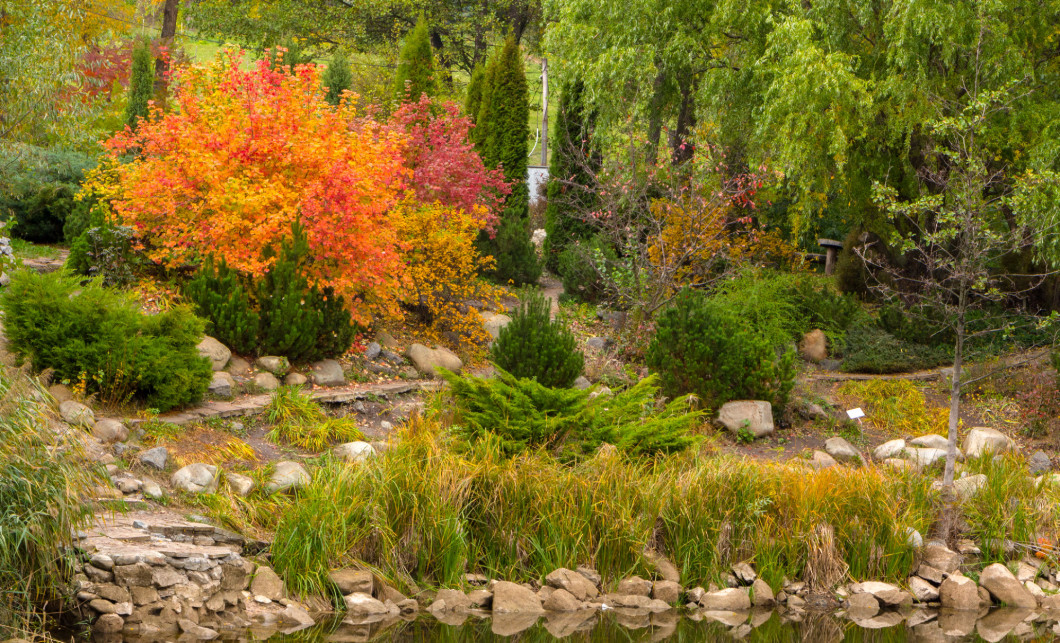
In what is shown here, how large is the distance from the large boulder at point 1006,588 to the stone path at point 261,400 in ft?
17.9

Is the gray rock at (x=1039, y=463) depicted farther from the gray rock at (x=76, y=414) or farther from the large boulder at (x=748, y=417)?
the gray rock at (x=76, y=414)

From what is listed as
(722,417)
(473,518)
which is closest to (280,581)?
(473,518)

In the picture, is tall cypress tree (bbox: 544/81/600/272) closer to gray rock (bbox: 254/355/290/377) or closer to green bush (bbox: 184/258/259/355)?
gray rock (bbox: 254/355/290/377)

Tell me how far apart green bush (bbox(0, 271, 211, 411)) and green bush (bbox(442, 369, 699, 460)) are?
7.65ft

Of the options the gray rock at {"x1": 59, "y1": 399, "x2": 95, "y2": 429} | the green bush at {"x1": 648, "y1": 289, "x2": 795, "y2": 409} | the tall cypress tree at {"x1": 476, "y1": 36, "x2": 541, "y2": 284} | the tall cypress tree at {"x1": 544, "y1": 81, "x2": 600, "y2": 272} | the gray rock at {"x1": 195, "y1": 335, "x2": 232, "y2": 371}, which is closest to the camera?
the gray rock at {"x1": 59, "y1": 399, "x2": 95, "y2": 429}

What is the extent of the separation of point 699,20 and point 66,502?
481 inches

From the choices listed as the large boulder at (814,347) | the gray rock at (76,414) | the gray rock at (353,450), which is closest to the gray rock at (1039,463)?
the large boulder at (814,347)

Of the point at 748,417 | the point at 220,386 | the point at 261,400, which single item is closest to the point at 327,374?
the point at 261,400

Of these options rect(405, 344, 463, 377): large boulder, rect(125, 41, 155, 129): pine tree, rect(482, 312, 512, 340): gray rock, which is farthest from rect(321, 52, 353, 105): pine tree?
rect(405, 344, 463, 377): large boulder

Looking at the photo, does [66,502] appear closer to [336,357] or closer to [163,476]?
[163,476]

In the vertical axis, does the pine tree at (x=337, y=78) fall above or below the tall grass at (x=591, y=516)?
above

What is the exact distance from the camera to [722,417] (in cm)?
1080

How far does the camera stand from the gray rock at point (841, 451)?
Answer: 10234 millimetres

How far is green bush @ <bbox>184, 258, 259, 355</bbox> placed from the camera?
10328 mm
